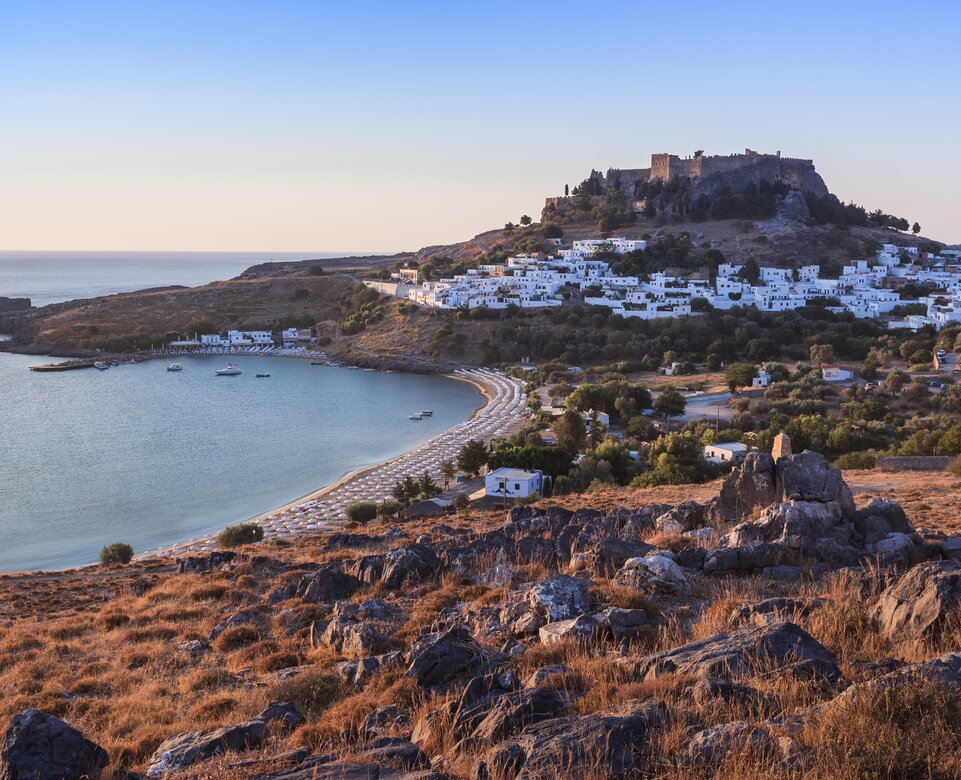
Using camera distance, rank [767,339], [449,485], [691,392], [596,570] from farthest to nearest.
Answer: [767,339] < [691,392] < [449,485] < [596,570]

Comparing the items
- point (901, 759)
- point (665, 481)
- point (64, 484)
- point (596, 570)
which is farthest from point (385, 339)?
point (901, 759)

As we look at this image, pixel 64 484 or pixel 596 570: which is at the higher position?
pixel 596 570

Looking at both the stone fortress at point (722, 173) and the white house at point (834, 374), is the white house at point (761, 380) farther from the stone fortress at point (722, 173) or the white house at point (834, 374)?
the stone fortress at point (722, 173)

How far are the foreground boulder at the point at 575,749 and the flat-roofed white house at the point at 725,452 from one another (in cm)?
2010

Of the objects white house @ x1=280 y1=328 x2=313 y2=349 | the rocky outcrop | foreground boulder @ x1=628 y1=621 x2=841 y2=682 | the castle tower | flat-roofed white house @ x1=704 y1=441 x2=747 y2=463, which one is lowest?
flat-roofed white house @ x1=704 y1=441 x2=747 y2=463

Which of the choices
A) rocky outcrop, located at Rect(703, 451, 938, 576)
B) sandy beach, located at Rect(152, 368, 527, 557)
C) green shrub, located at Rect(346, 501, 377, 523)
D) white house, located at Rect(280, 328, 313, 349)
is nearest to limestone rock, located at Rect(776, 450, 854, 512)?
rocky outcrop, located at Rect(703, 451, 938, 576)

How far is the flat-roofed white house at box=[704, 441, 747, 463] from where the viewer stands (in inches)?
900

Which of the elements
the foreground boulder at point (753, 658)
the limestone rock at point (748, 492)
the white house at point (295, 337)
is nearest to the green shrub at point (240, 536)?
the limestone rock at point (748, 492)

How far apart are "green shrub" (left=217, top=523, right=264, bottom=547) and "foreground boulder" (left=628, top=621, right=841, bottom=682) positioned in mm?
14846

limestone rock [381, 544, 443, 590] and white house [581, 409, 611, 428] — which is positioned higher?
limestone rock [381, 544, 443, 590]

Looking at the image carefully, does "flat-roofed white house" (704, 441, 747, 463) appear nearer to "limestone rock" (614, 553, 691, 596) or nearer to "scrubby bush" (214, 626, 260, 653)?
"limestone rock" (614, 553, 691, 596)

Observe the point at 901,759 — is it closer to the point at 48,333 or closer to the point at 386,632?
the point at 386,632

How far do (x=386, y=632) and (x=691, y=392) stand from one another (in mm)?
33245

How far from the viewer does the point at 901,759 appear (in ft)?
9.58
